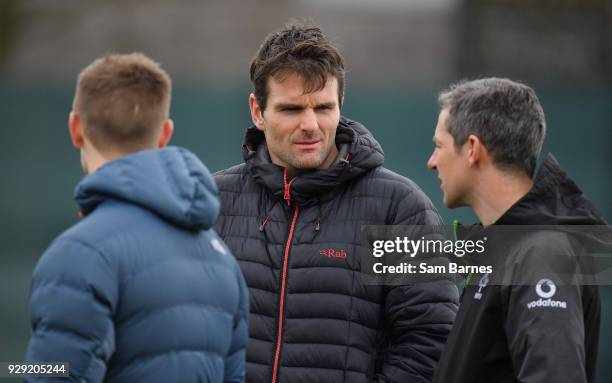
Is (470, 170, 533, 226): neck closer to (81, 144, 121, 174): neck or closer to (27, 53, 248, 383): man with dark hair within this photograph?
(27, 53, 248, 383): man with dark hair

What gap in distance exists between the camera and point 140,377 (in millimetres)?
2145

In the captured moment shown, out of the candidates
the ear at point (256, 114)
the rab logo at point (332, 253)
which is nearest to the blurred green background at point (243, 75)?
the ear at point (256, 114)

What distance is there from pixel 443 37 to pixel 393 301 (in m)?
6.78

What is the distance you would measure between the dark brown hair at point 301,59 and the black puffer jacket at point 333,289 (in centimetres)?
21

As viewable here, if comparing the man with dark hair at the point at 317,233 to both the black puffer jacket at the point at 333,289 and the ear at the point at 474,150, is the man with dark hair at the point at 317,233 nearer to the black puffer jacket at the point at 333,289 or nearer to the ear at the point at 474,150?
the black puffer jacket at the point at 333,289

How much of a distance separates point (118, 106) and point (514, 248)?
0.93 meters

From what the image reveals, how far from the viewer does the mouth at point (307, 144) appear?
300 centimetres

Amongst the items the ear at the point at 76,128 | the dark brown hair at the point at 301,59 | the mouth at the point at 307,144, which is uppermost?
the dark brown hair at the point at 301,59

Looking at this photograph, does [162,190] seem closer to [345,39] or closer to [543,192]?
[543,192]

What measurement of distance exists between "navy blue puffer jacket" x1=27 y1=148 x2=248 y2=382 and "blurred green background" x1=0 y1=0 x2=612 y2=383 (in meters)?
4.83

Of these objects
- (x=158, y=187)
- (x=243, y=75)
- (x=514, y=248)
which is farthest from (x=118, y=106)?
(x=243, y=75)

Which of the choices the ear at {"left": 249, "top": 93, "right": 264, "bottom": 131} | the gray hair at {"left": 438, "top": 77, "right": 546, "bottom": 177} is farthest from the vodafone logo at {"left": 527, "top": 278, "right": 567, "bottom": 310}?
the ear at {"left": 249, "top": 93, "right": 264, "bottom": 131}

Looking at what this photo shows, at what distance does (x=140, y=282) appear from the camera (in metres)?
2.14

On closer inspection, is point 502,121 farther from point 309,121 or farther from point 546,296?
point 309,121
